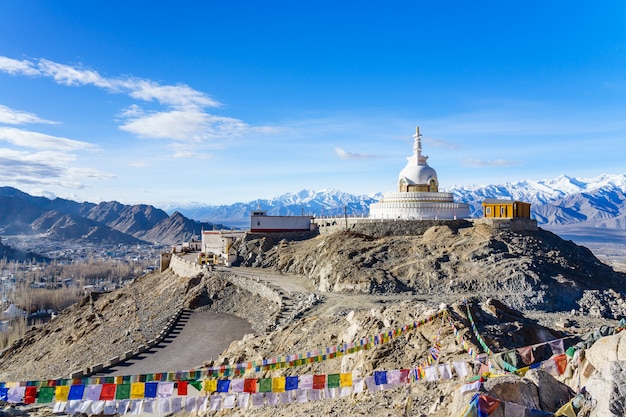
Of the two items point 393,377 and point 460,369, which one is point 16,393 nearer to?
point 393,377

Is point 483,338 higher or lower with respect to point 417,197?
lower

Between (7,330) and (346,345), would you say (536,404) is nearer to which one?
(346,345)

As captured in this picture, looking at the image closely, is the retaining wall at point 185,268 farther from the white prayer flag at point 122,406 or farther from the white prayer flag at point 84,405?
the white prayer flag at point 122,406

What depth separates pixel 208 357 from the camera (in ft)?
91.4

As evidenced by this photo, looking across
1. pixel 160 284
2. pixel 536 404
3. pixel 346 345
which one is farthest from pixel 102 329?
pixel 536 404

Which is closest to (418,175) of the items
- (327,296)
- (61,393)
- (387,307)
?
(327,296)

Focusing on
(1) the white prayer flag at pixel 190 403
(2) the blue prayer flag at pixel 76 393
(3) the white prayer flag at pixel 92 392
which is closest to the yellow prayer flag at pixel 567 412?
(1) the white prayer flag at pixel 190 403

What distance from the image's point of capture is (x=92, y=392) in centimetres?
1329

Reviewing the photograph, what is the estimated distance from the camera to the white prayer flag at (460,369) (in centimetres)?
1344

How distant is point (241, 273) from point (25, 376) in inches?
701

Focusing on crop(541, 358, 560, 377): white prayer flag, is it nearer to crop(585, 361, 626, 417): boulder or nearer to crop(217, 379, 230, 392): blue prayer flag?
crop(585, 361, 626, 417): boulder

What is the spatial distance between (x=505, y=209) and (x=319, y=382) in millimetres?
30941

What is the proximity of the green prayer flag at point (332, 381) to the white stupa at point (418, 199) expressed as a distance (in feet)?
101

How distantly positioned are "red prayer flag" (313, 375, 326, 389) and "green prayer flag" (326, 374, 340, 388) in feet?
0.46
